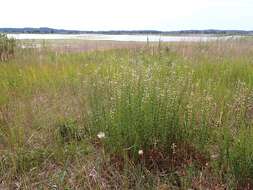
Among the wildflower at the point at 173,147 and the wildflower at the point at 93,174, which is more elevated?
the wildflower at the point at 173,147

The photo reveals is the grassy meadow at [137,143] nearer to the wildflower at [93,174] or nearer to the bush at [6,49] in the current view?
the wildflower at [93,174]

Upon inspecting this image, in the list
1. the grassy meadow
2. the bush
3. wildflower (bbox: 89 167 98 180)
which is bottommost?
wildflower (bbox: 89 167 98 180)

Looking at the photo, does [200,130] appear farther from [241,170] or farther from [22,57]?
[22,57]

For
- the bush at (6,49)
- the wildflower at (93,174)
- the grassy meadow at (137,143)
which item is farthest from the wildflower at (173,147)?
the bush at (6,49)

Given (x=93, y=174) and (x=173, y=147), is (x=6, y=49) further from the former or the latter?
(x=173, y=147)

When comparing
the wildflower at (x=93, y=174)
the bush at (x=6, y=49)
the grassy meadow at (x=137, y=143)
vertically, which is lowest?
the wildflower at (x=93, y=174)

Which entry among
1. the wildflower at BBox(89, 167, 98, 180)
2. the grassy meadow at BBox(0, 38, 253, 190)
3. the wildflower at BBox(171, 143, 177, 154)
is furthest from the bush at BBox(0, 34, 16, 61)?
the wildflower at BBox(171, 143, 177, 154)

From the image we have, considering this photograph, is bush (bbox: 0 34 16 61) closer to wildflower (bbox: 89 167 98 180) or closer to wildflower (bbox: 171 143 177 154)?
wildflower (bbox: 89 167 98 180)

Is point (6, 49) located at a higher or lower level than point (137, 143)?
higher

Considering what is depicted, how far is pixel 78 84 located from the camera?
495 cm

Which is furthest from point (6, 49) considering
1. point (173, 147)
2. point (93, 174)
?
point (173, 147)

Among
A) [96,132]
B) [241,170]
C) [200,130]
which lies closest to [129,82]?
[96,132]

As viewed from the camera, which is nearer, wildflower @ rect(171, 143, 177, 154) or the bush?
wildflower @ rect(171, 143, 177, 154)

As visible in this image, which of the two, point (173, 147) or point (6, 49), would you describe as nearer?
point (173, 147)
